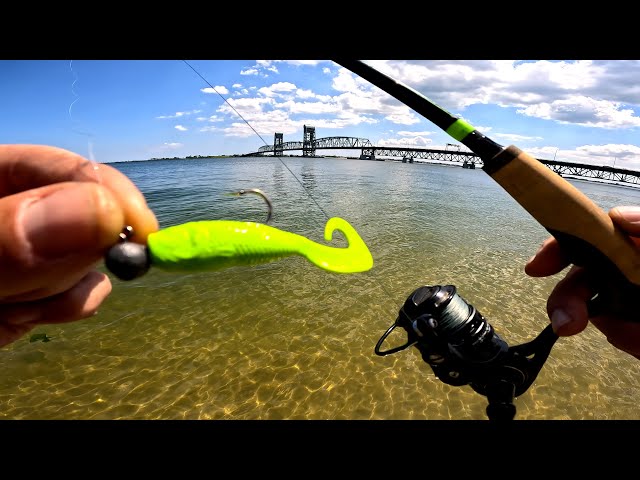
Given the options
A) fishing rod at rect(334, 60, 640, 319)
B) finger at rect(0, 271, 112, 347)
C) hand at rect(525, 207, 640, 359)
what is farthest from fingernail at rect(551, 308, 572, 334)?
finger at rect(0, 271, 112, 347)

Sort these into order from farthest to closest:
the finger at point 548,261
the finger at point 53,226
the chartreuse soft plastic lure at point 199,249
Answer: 1. the finger at point 548,261
2. the chartreuse soft plastic lure at point 199,249
3. the finger at point 53,226

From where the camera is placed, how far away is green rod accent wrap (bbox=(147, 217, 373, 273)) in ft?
4.10

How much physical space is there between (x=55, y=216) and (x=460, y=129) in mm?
1740

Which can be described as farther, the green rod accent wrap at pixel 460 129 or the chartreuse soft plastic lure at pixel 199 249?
the green rod accent wrap at pixel 460 129

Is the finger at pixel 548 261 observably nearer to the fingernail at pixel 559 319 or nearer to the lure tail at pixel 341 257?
the fingernail at pixel 559 319

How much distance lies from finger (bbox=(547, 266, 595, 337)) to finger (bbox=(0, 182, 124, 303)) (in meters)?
2.54

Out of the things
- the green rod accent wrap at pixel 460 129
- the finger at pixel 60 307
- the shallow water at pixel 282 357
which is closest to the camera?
the green rod accent wrap at pixel 460 129

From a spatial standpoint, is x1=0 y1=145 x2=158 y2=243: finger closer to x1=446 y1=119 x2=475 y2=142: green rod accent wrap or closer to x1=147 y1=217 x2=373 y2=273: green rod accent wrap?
x1=147 y1=217 x2=373 y2=273: green rod accent wrap

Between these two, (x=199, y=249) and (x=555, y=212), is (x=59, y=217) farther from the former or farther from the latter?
(x=555, y=212)

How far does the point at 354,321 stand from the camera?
7.23 m

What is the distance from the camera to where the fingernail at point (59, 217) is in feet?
3.74

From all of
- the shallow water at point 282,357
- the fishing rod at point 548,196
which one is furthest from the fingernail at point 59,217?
the shallow water at point 282,357
